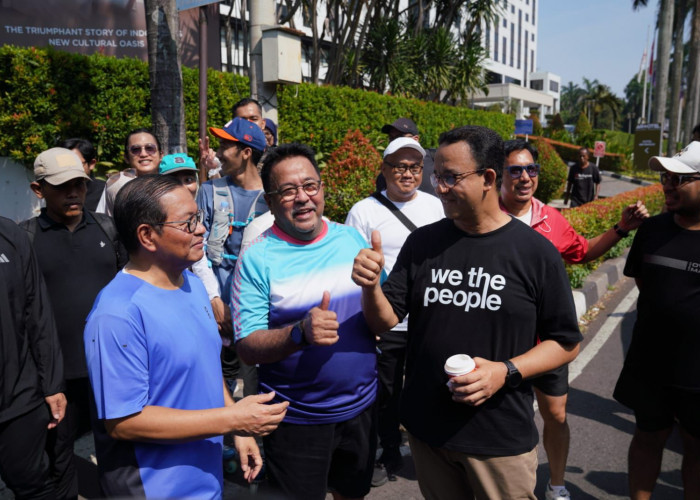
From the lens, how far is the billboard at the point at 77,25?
13.4 meters

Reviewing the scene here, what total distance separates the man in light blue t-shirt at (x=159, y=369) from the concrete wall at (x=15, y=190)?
7591 mm

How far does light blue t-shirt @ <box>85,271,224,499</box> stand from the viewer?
1704mm

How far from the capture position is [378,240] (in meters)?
2.04

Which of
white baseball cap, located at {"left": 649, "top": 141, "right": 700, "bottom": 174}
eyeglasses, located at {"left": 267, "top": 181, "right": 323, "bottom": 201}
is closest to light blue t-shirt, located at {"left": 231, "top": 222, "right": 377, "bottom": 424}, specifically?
eyeglasses, located at {"left": 267, "top": 181, "right": 323, "bottom": 201}

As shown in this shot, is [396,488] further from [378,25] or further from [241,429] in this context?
[378,25]

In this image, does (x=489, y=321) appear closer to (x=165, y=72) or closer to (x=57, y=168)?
(x=57, y=168)

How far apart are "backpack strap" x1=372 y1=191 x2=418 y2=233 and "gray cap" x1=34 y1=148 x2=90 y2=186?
181 cm

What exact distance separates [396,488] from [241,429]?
6.65 feet

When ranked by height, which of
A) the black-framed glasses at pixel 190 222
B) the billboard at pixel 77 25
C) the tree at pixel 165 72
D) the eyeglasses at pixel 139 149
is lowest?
the black-framed glasses at pixel 190 222

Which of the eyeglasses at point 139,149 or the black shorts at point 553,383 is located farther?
the eyeglasses at point 139,149

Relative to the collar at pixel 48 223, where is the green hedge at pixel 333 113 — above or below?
above

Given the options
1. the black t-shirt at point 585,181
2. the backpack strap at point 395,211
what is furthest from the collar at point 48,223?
the black t-shirt at point 585,181

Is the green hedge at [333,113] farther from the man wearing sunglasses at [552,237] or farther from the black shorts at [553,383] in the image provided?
the black shorts at [553,383]

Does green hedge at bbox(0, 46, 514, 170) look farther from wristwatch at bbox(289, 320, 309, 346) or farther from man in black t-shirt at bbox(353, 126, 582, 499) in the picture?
wristwatch at bbox(289, 320, 309, 346)
